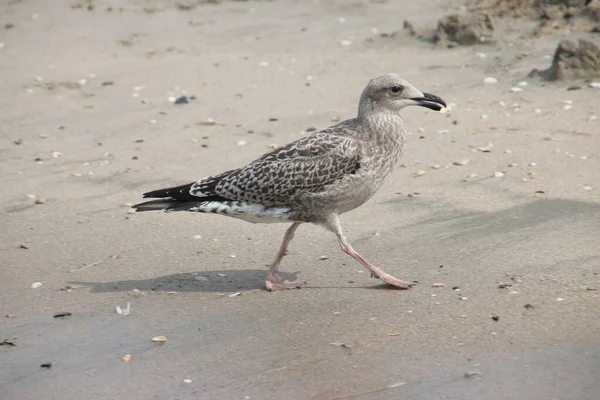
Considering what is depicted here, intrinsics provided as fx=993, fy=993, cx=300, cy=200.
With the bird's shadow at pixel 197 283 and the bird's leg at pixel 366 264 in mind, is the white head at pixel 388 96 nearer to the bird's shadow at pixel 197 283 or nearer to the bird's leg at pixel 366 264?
the bird's leg at pixel 366 264

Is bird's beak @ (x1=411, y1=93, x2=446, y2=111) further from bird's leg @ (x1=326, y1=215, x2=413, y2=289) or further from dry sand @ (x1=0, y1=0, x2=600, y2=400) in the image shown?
bird's leg @ (x1=326, y1=215, x2=413, y2=289)

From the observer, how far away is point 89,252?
7.26m

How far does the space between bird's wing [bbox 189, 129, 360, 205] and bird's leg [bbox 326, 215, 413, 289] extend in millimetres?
267

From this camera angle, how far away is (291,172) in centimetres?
Result: 649

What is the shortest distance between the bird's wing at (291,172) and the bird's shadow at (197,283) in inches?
20.4

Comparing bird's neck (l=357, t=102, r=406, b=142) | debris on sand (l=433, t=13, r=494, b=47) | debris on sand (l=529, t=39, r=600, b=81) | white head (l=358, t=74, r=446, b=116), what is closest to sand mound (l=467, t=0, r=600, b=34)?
debris on sand (l=433, t=13, r=494, b=47)

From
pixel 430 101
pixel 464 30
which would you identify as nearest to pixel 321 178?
pixel 430 101

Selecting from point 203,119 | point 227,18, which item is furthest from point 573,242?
point 227,18

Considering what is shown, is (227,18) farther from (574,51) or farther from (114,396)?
(114,396)

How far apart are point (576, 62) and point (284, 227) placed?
3.72 metres

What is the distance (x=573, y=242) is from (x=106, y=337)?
118 inches

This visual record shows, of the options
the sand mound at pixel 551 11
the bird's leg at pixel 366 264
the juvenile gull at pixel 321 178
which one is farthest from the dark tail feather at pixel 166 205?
the sand mound at pixel 551 11

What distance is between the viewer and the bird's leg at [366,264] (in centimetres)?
613

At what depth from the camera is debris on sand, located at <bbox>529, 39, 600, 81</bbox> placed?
9617 mm
